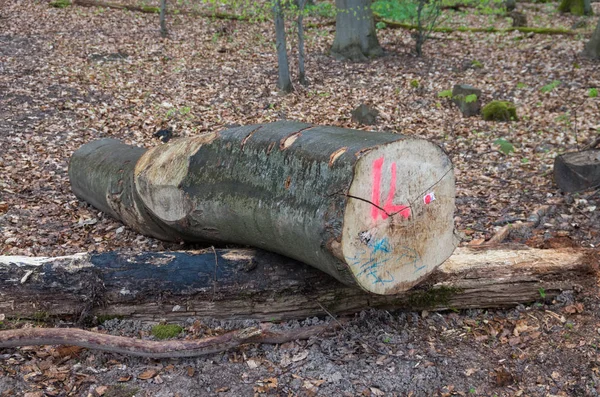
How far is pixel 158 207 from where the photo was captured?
4.27 meters

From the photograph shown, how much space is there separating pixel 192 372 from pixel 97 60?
8.77m

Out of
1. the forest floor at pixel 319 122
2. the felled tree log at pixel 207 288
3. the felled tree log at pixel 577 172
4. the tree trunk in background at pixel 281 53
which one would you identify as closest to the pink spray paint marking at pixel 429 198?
the felled tree log at pixel 207 288

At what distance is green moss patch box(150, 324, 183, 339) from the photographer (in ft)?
11.8

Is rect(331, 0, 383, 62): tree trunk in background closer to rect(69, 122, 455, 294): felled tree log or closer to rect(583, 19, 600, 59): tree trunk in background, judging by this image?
rect(583, 19, 600, 59): tree trunk in background

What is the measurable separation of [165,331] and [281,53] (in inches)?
262

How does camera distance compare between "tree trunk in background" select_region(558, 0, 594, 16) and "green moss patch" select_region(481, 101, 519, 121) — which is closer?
"green moss patch" select_region(481, 101, 519, 121)

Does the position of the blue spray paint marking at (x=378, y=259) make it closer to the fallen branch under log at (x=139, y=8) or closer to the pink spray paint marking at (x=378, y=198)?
the pink spray paint marking at (x=378, y=198)

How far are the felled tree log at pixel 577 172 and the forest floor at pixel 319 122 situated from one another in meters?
0.13

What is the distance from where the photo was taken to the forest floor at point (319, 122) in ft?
10.7

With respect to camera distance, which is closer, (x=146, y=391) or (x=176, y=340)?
(x=146, y=391)

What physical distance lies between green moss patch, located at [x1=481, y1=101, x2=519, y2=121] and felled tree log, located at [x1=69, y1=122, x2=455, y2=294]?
518 centimetres

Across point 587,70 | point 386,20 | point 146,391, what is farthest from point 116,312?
point 386,20

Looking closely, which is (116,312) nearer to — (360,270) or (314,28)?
(360,270)

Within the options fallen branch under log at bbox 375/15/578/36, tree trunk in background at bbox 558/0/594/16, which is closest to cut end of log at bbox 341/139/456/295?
fallen branch under log at bbox 375/15/578/36
